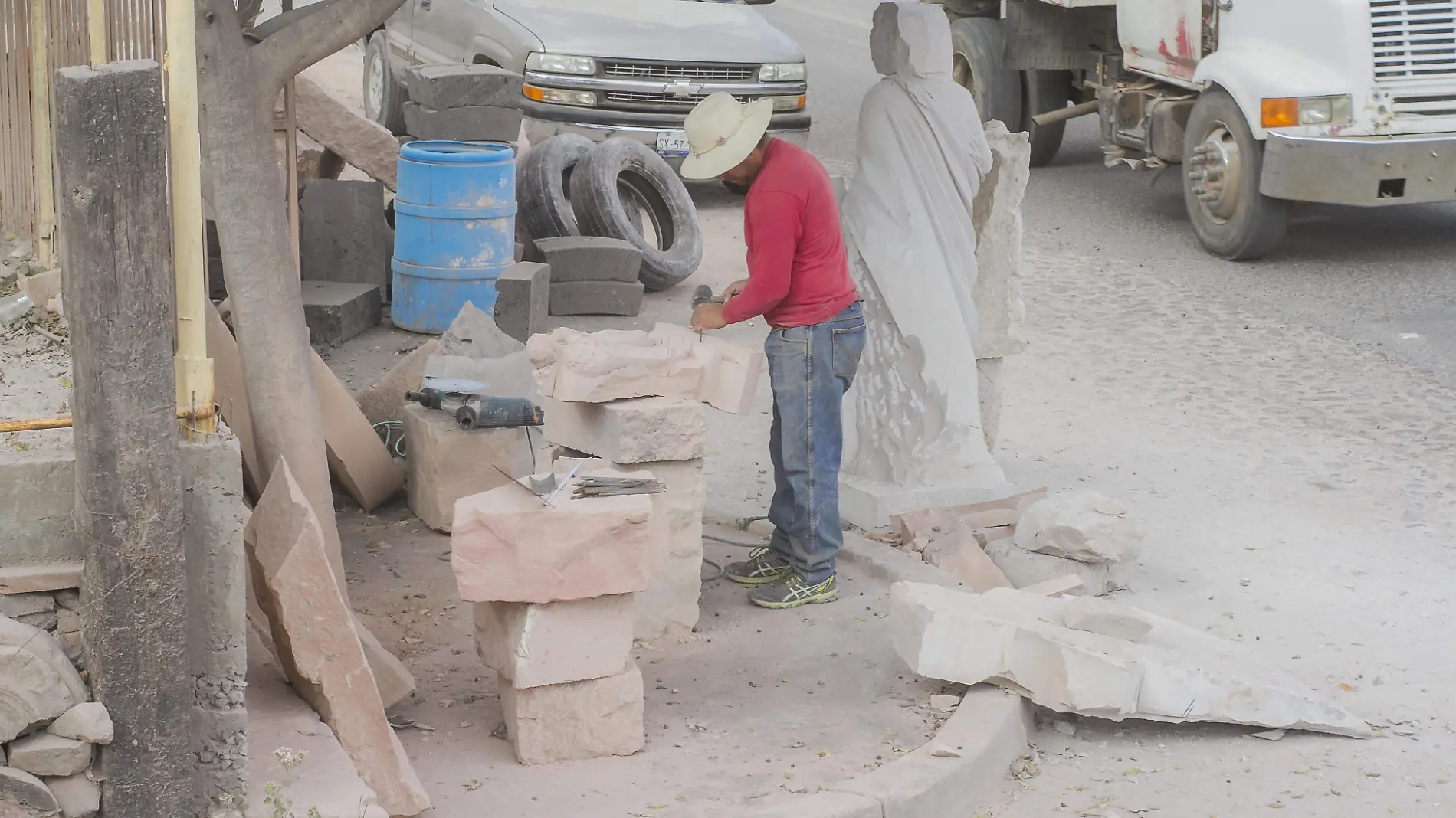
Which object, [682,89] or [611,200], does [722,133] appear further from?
[682,89]

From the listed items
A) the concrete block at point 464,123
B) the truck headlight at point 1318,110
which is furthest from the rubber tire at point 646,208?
the truck headlight at point 1318,110

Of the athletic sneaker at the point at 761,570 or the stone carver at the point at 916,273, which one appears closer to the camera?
the athletic sneaker at the point at 761,570

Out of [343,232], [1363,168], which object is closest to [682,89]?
[343,232]

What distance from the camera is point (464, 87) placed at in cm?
993

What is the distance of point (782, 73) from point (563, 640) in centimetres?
882

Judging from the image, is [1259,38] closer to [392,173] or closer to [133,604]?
[392,173]

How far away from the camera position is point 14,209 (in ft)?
16.5

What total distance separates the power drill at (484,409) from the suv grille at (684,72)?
6.11 meters

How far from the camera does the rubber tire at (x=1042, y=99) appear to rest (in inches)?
546

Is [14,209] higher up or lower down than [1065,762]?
higher up

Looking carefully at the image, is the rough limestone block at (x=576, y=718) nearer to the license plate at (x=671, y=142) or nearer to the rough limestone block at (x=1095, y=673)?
the rough limestone block at (x=1095, y=673)

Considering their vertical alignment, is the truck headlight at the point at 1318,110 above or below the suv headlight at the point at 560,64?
below

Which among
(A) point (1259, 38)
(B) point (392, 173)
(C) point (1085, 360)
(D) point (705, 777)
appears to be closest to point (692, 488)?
(D) point (705, 777)

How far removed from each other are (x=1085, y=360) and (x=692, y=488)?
4.30 m
